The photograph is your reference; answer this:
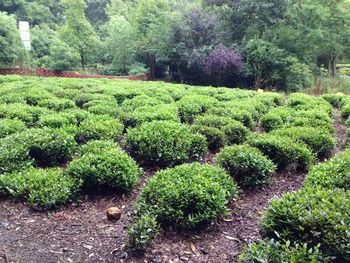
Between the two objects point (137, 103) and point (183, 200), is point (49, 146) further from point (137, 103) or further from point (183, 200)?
point (137, 103)

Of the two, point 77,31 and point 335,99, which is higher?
point 77,31

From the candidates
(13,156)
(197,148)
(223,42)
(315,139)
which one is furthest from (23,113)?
(223,42)

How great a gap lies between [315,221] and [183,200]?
132cm

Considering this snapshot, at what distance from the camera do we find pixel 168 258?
3047 mm

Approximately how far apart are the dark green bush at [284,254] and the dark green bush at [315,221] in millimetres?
122

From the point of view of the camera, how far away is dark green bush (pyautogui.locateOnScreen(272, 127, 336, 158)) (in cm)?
568

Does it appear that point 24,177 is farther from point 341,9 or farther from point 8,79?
point 341,9

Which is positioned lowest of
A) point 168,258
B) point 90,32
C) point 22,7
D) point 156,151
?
point 168,258

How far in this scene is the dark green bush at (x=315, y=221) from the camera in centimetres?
261

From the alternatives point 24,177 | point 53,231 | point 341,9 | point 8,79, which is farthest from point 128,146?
point 341,9

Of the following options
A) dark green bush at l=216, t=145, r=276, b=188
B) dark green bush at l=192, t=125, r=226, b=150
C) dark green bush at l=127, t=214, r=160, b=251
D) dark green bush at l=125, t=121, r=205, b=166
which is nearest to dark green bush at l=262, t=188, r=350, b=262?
dark green bush at l=127, t=214, r=160, b=251

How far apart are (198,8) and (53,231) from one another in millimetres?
20237

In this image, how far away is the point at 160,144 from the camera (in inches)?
199

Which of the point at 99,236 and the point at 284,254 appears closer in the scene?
the point at 284,254
